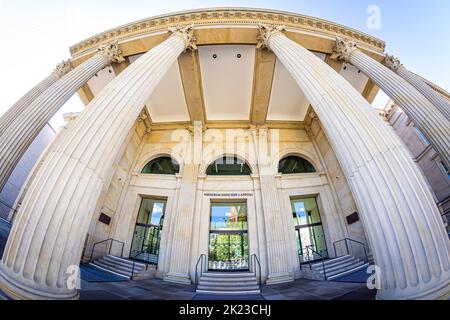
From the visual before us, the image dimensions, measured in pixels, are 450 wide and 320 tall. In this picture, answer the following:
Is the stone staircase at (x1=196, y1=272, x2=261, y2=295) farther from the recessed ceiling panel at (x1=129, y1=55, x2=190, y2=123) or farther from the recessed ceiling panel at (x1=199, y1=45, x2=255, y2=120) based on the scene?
the recessed ceiling panel at (x1=129, y1=55, x2=190, y2=123)

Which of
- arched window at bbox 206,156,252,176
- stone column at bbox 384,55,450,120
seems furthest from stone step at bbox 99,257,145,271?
stone column at bbox 384,55,450,120

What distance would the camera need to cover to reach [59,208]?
254cm

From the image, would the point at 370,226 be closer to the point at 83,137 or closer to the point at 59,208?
the point at 59,208

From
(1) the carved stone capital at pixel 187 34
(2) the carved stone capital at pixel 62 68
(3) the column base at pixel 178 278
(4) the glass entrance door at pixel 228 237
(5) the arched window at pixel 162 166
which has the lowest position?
(3) the column base at pixel 178 278

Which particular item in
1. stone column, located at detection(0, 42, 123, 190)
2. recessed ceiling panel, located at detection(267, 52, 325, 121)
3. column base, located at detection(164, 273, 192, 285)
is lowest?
column base, located at detection(164, 273, 192, 285)

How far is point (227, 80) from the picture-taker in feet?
30.4

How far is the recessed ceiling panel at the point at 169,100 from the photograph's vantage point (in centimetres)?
903

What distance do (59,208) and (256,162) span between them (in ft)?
28.7

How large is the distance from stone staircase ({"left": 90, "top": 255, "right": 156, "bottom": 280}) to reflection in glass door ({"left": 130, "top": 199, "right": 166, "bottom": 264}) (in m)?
1.09

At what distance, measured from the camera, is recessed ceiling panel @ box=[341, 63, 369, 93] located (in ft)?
28.3

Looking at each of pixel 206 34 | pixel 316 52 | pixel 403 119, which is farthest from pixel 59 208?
pixel 403 119

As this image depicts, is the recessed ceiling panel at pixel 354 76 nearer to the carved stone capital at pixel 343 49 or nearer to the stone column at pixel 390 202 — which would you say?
the carved stone capital at pixel 343 49

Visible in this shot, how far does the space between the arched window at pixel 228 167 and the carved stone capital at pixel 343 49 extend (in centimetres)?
650

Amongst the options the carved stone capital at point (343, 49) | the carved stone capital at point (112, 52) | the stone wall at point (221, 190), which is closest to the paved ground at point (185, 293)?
the stone wall at point (221, 190)
